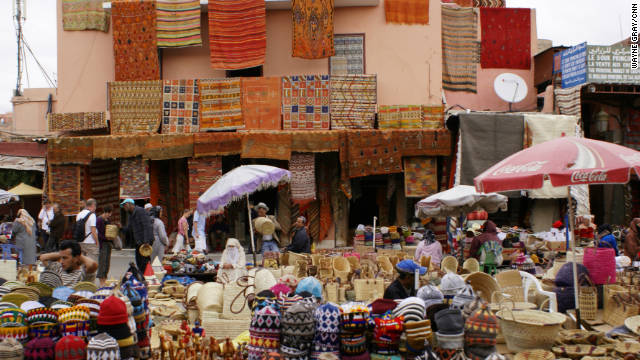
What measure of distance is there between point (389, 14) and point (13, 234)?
10.8 metres

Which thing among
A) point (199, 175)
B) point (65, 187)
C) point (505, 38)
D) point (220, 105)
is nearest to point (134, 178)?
point (199, 175)

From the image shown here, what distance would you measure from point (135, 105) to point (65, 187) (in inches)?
113

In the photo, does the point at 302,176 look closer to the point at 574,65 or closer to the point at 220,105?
the point at 220,105

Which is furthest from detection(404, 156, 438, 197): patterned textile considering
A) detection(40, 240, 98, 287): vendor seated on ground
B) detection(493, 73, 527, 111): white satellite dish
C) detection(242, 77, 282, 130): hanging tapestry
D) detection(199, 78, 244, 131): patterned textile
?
detection(40, 240, 98, 287): vendor seated on ground

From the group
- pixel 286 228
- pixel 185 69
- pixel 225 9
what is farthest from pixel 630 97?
pixel 185 69

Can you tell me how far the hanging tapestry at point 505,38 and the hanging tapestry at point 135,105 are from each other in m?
10.2

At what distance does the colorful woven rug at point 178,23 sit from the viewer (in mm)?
15172

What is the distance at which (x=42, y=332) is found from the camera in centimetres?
422

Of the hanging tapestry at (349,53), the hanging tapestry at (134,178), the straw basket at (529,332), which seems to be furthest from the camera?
the hanging tapestry at (349,53)

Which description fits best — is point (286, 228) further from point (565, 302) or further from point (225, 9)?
point (565, 302)

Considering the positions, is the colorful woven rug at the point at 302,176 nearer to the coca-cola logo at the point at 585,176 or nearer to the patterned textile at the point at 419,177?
the patterned textile at the point at 419,177

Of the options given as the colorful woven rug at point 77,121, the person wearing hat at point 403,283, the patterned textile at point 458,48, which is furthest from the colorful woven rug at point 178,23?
the person wearing hat at point 403,283

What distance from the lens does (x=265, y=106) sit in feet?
48.3

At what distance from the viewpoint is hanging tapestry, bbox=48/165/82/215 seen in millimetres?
14766
